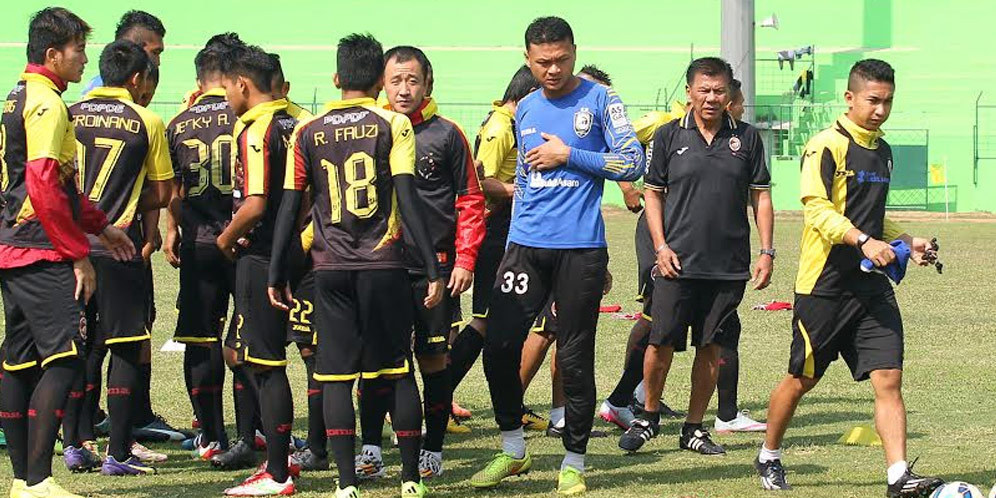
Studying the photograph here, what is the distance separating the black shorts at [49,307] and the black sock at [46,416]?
7 centimetres

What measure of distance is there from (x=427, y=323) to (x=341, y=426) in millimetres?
1081

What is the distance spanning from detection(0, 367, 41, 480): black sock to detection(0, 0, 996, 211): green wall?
106 ft

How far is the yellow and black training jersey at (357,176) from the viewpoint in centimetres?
722

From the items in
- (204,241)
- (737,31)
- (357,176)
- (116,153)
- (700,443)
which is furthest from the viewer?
(737,31)

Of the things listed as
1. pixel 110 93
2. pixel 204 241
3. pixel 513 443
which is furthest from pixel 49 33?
pixel 513 443

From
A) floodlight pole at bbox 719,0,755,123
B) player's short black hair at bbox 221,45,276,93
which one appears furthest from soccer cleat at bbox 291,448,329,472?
floodlight pole at bbox 719,0,755,123

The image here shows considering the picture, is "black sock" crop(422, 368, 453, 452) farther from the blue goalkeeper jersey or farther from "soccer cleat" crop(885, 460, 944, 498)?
"soccer cleat" crop(885, 460, 944, 498)

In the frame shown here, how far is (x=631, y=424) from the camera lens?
934cm

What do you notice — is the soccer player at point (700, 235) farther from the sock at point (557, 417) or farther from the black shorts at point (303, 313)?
the black shorts at point (303, 313)

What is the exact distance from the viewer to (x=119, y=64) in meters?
8.45

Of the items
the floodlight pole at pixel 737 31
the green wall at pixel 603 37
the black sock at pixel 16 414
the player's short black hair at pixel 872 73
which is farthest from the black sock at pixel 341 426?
the green wall at pixel 603 37

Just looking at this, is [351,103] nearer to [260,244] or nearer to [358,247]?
[358,247]

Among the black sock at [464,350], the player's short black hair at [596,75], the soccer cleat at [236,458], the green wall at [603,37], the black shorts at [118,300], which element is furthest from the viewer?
the green wall at [603,37]

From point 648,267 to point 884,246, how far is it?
311cm
